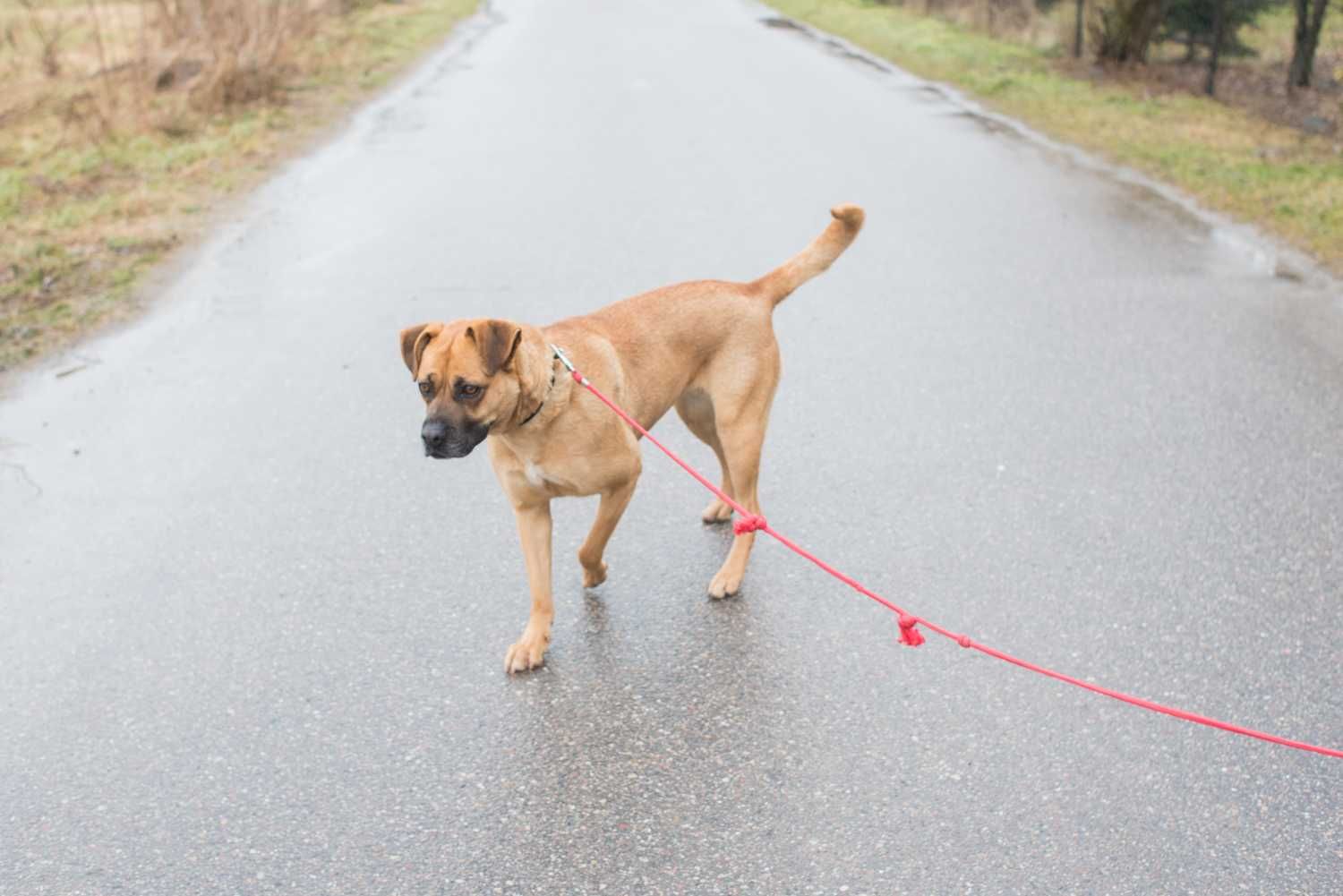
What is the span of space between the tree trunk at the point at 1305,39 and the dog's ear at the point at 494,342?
14466mm

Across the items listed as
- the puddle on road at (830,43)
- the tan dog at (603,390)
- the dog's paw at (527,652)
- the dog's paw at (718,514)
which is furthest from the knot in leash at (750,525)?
the puddle on road at (830,43)

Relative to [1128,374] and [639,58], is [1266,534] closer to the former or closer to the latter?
[1128,374]

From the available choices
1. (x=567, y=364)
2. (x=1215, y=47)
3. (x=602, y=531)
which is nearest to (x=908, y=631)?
(x=602, y=531)

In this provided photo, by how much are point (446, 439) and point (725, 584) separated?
1.46 m

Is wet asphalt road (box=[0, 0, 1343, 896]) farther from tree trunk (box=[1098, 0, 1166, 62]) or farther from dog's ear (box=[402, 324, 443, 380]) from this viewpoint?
tree trunk (box=[1098, 0, 1166, 62])

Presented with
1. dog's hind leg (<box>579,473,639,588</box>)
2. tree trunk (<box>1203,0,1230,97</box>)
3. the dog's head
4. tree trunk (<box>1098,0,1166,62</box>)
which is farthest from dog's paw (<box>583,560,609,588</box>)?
tree trunk (<box>1098,0,1166,62</box>)

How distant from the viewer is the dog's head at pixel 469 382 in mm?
3834

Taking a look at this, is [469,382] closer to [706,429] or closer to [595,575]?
[595,575]

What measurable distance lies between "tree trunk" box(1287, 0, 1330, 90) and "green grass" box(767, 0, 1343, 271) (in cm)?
148

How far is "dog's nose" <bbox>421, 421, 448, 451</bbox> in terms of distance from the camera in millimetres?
3799

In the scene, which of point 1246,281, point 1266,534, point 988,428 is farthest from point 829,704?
point 1246,281

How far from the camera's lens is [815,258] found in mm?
4980

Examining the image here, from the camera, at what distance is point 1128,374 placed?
695 centimetres

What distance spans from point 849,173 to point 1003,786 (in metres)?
8.92
